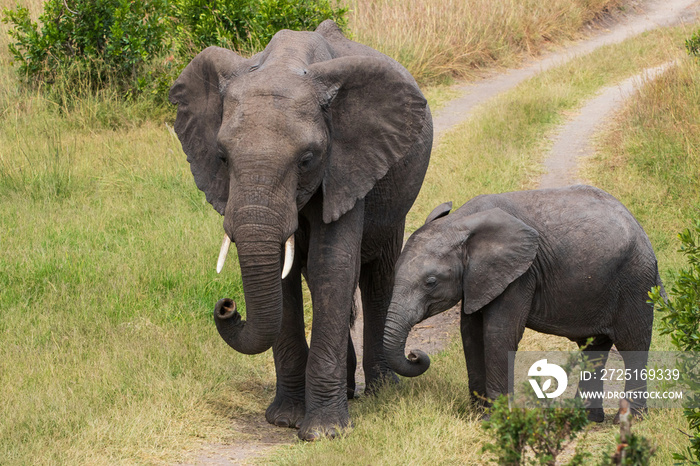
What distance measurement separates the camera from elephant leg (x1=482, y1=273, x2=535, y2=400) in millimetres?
5070

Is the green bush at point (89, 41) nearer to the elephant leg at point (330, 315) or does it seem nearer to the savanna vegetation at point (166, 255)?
the savanna vegetation at point (166, 255)

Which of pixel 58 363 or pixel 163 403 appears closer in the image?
pixel 163 403

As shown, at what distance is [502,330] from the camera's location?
5.09 metres

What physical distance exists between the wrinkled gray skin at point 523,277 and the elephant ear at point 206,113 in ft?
3.66

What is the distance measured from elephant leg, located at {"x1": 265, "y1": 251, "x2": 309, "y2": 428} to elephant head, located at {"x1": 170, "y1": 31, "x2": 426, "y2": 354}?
52 cm

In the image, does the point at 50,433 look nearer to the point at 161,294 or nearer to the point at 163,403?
the point at 163,403

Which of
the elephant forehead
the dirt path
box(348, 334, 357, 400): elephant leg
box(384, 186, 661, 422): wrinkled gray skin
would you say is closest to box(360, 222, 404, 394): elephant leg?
box(348, 334, 357, 400): elephant leg

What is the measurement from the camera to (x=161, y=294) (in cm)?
713

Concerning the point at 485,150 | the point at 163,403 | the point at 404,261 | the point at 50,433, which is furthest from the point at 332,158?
the point at 485,150

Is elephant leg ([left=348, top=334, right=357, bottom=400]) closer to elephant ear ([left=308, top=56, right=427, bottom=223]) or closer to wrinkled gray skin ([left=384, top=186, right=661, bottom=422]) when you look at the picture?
wrinkled gray skin ([left=384, top=186, right=661, bottom=422])

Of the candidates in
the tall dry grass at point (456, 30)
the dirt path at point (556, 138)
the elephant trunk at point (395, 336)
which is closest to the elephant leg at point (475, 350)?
the elephant trunk at point (395, 336)

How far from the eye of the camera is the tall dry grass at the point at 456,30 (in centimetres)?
1530

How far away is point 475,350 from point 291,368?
1.10 metres

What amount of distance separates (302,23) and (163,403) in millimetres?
7225
